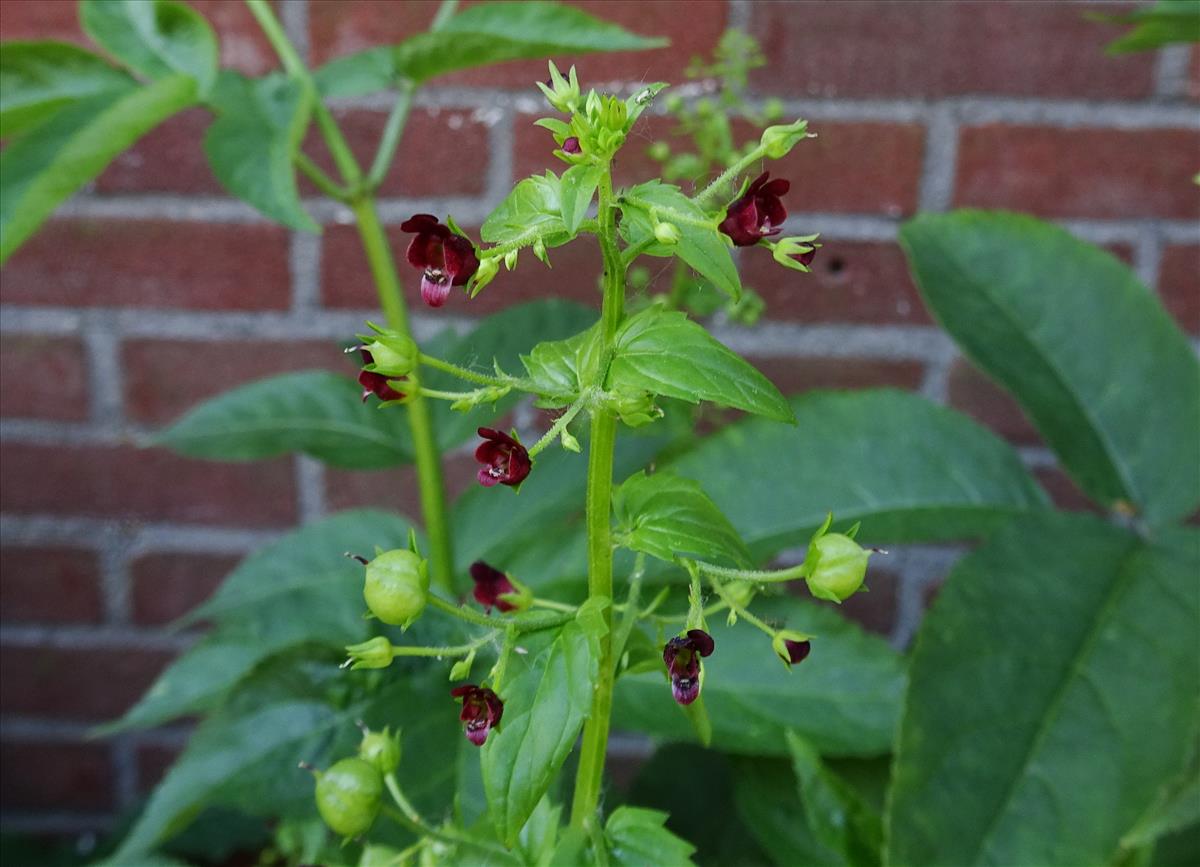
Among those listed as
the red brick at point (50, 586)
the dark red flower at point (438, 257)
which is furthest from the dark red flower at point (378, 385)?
the red brick at point (50, 586)

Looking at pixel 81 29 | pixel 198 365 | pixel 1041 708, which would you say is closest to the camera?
pixel 1041 708

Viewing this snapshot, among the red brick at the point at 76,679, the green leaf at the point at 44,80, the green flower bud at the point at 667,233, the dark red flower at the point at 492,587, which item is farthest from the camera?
the red brick at the point at 76,679

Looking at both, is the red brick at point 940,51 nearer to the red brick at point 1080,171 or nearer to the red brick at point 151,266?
the red brick at point 1080,171

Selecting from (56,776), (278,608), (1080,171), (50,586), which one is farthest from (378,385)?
(56,776)

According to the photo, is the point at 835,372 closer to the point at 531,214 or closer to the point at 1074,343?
the point at 1074,343

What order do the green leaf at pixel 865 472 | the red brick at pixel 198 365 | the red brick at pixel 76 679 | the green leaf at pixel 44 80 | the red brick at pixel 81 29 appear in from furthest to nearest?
the red brick at pixel 76 679 → the red brick at pixel 198 365 → the red brick at pixel 81 29 → the green leaf at pixel 865 472 → the green leaf at pixel 44 80

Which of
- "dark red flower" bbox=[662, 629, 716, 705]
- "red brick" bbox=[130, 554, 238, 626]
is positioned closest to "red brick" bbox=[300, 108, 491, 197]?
"red brick" bbox=[130, 554, 238, 626]
